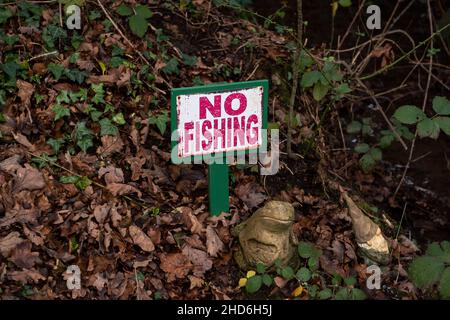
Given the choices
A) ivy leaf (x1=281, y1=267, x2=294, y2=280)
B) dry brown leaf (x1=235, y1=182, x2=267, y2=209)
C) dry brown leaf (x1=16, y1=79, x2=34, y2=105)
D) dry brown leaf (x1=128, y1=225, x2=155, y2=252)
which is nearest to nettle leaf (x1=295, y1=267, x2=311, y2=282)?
ivy leaf (x1=281, y1=267, x2=294, y2=280)

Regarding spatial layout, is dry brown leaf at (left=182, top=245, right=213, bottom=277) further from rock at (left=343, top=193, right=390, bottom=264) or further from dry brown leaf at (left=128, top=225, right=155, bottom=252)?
rock at (left=343, top=193, right=390, bottom=264)

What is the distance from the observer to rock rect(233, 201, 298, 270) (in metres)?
3.22

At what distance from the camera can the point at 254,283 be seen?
3240 mm

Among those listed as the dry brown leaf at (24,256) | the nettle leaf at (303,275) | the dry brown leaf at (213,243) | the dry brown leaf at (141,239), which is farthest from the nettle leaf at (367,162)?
the dry brown leaf at (24,256)

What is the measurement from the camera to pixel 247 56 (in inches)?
190

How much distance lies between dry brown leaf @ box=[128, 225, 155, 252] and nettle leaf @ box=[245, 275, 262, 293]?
61cm

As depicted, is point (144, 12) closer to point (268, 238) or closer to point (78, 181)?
point (78, 181)

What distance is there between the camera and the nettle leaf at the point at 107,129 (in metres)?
3.86

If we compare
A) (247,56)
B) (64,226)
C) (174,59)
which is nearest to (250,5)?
(247,56)

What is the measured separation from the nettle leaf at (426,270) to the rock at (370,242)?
418 millimetres

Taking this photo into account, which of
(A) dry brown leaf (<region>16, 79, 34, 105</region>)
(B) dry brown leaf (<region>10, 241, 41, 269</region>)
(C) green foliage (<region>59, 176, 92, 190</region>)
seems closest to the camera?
(B) dry brown leaf (<region>10, 241, 41, 269</region>)

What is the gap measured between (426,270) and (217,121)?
4.91 feet

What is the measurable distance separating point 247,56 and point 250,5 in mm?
1783

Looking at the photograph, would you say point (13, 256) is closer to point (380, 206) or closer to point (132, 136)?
point (132, 136)
